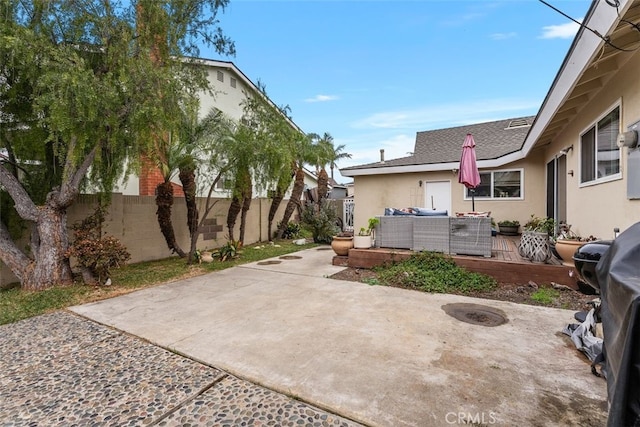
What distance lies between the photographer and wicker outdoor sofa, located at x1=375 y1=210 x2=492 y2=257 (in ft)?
20.4

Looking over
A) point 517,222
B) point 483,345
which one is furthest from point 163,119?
point 517,222

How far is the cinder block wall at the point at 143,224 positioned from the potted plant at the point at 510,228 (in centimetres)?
882

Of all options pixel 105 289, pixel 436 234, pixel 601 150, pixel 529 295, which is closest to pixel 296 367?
pixel 529 295

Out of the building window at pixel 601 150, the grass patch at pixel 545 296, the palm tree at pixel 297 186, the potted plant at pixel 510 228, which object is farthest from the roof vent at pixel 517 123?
the grass patch at pixel 545 296

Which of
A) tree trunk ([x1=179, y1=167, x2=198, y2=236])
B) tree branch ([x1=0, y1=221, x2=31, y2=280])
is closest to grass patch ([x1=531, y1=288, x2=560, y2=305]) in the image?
tree trunk ([x1=179, y1=167, x2=198, y2=236])

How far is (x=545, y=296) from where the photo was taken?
495cm

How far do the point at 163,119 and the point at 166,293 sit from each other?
3.10 meters

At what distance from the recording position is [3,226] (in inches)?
231

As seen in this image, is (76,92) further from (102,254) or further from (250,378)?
(250,378)

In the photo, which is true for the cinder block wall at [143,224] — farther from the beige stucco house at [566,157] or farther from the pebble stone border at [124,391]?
the beige stucco house at [566,157]

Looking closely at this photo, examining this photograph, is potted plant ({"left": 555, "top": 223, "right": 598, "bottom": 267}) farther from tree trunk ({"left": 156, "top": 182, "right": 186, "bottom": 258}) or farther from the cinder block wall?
tree trunk ({"left": 156, "top": 182, "right": 186, "bottom": 258})

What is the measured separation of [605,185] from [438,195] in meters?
5.82

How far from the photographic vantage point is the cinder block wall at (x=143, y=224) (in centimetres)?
720

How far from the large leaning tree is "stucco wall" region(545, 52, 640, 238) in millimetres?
6854
